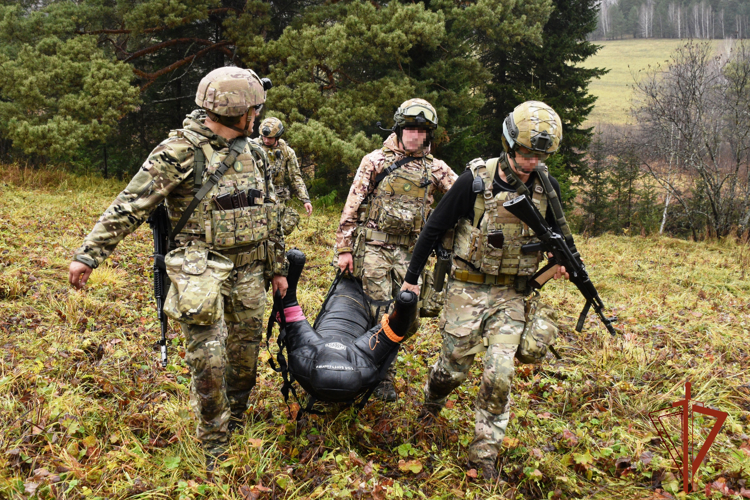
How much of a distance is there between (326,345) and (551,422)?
80.3 inches

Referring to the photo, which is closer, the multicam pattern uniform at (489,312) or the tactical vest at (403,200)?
the multicam pattern uniform at (489,312)

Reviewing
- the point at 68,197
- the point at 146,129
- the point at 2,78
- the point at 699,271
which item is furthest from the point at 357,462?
the point at 146,129

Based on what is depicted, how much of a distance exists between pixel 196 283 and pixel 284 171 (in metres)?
4.82

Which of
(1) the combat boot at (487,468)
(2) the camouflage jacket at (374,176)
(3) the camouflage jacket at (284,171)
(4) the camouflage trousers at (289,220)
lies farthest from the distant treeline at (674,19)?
(1) the combat boot at (487,468)

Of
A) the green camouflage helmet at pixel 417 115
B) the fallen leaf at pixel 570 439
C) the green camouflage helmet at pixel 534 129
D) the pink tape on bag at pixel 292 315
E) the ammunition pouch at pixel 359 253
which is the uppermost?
the green camouflage helmet at pixel 417 115

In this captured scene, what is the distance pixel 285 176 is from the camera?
7.54 metres

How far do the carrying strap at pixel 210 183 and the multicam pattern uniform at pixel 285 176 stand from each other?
4182 millimetres

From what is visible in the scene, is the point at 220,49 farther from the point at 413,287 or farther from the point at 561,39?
the point at 413,287

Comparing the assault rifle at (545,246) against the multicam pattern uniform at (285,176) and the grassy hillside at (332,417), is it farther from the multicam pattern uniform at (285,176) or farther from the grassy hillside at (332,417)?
the multicam pattern uniform at (285,176)

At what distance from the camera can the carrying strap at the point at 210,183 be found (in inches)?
114

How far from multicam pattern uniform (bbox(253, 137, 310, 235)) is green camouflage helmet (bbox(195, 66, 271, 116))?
13.8 feet

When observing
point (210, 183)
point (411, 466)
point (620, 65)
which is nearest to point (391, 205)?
point (210, 183)

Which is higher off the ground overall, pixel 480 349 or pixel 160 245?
pixel 160 245

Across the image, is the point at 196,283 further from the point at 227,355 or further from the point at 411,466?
the point at 411,466
